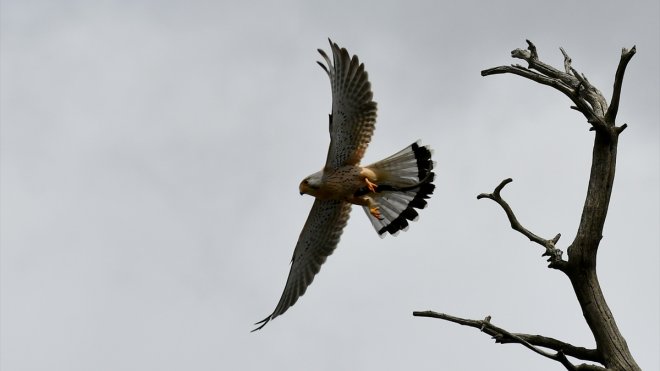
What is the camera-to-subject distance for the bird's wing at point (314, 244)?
1183 centimetres

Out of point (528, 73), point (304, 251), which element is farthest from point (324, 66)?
point (528, 73)

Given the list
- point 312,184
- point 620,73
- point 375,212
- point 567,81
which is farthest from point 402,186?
point 620,73

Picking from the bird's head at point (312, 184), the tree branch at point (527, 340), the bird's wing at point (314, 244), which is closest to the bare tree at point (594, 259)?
the tree branch at point (527, 340)

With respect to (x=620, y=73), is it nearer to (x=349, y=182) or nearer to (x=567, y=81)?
Answer: (x=567, y=81)

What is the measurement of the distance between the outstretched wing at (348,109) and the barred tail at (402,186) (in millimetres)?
330

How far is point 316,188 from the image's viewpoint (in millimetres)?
11109

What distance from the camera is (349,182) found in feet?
36.1

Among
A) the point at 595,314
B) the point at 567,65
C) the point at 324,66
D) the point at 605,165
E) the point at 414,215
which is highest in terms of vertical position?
the point at 324,66

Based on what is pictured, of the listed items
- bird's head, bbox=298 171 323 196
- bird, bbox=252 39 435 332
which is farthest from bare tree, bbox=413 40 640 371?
bird's head, bbox=298 171 323 196

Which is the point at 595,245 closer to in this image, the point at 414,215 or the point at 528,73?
the point at 528,73

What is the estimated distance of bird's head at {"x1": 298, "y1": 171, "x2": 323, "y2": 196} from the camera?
11062mm

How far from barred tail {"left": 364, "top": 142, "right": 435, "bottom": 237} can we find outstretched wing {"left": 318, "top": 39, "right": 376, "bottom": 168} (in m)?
0.33

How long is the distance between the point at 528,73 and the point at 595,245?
4.89 feet

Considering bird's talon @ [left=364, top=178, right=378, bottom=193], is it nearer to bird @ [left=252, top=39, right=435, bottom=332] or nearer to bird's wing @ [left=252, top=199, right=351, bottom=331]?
bird @ [left=252, top=39, right=435, bottom=332]
